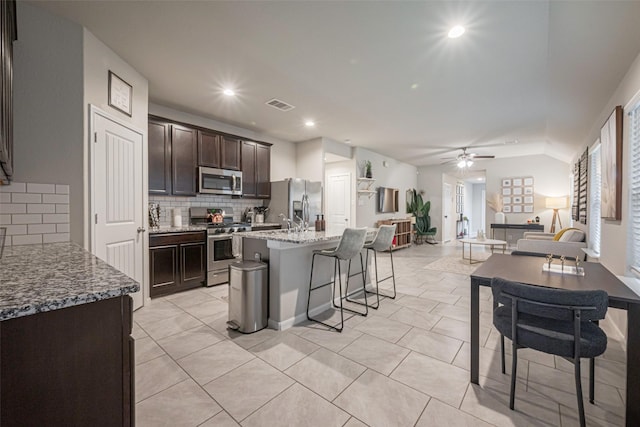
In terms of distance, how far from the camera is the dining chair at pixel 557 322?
4.54 feet

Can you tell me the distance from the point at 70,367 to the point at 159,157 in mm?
3554

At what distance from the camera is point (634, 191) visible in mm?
2277

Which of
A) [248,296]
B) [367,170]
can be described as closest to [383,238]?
[248,296]

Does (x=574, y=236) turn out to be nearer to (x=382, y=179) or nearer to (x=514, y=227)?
(x=514, y=227)

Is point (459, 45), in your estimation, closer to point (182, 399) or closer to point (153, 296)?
point (182, 399)

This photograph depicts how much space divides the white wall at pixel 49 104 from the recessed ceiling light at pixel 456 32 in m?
3.16

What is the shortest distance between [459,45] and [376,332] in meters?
2.76

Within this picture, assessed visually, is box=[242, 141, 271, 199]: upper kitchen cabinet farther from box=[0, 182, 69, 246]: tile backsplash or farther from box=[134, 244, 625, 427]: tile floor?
box=[0, 182, 69, 246]: tile backsplash

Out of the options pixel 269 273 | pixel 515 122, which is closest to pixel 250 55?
pixel 269 273

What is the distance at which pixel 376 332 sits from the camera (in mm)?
2633

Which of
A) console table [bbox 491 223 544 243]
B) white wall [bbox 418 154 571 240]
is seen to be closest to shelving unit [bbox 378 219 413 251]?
console table [bbox 491 223 544 243]

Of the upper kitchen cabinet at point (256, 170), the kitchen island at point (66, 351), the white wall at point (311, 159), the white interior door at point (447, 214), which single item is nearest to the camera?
the kitchen island at point (66, 351)

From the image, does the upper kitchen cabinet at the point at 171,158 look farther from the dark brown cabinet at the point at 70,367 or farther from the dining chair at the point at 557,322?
the dining chair at the point at 557,322

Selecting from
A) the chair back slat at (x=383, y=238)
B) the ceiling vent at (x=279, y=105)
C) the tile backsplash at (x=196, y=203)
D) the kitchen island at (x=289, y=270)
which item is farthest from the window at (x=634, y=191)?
the tile backsplash at (x=196, y=203)
